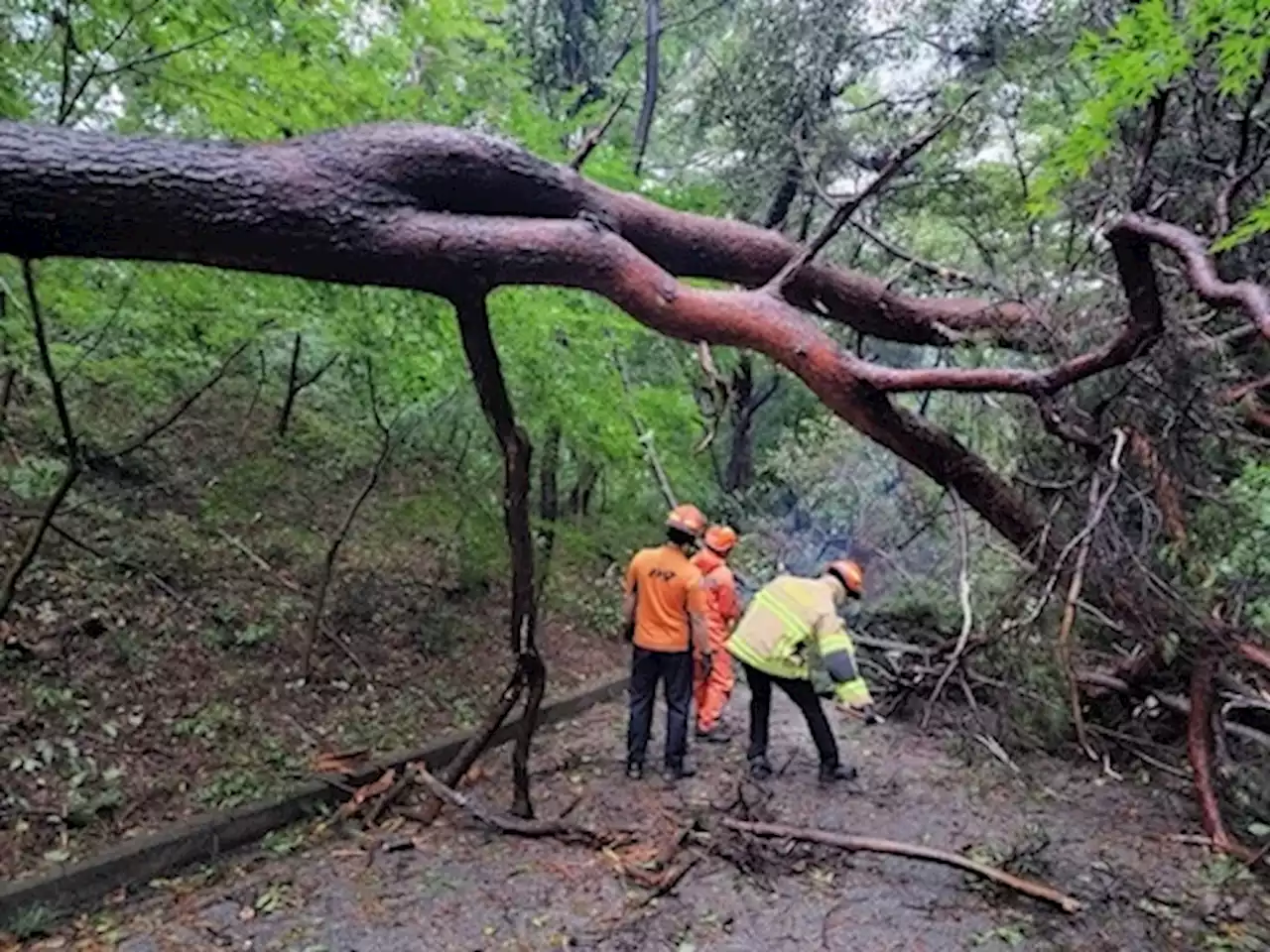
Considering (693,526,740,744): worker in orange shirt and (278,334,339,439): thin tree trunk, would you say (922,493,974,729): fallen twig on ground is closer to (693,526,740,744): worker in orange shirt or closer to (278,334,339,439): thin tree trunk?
(693,526,740,744): worker in orange shirt

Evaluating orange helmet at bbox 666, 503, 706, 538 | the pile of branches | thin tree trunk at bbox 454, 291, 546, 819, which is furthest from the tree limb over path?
orange helmet at bbox 666, 503, 706, 538

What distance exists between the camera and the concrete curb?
458 cm

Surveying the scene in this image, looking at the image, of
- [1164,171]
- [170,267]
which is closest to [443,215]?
[170,267]

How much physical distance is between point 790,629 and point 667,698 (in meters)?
1.05

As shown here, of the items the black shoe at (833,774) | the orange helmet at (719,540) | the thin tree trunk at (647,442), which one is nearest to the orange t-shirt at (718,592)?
the orange helmet at (719,540)

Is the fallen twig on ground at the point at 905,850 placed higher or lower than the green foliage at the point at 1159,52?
lower

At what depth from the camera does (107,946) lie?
4.34 meters

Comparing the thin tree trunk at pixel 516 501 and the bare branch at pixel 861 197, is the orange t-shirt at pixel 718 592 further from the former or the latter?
the bare branch at pixel 861 197

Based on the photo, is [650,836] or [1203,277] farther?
[650,836]

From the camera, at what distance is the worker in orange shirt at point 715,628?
331 inches

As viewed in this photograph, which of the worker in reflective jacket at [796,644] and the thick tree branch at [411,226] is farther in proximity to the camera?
the worker in reflective jacket at [796,644]

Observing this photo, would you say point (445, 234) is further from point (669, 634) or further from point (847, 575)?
point (847, 575)

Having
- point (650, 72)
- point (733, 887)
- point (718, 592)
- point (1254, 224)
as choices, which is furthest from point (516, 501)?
point (650, 72)

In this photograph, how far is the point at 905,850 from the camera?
5266 mm
